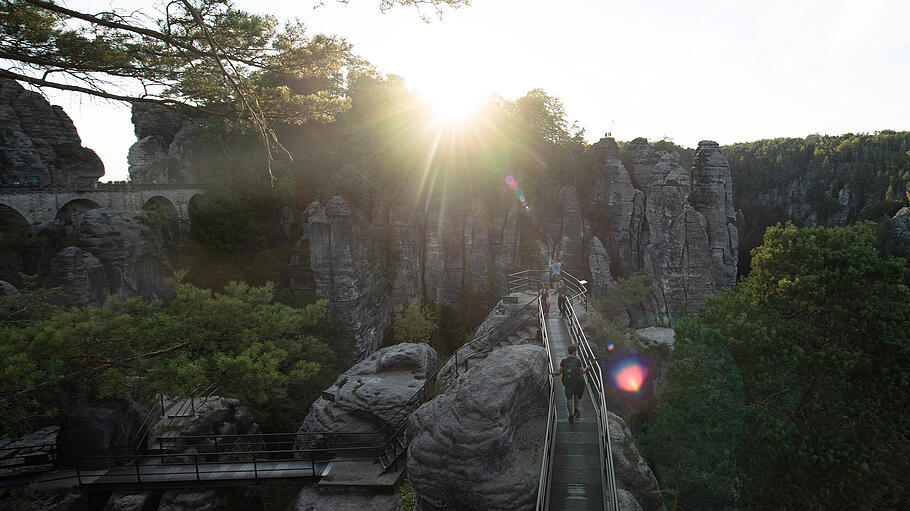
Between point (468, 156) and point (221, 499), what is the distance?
25045mm

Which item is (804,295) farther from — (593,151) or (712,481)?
(593,151)

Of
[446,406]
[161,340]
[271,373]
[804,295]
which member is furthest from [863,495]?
[161,340]

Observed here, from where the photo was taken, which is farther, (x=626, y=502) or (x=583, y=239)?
(x=583, y=239)

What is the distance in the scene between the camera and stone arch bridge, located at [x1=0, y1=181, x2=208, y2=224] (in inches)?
859

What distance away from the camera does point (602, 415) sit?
8.14 metres

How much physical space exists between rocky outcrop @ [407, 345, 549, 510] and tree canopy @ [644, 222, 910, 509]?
5.82 m

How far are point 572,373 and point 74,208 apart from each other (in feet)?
Result: 98.3

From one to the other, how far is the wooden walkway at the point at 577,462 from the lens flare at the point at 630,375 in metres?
6.36

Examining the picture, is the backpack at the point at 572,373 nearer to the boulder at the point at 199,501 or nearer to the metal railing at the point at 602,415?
the metal railing at the point at 602,415

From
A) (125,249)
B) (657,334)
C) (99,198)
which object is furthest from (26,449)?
(657,334)

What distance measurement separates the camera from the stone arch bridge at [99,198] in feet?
71.6

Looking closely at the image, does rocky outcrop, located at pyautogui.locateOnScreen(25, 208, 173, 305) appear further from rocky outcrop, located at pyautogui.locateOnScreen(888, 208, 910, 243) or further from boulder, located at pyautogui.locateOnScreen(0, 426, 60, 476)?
rocky outcrop, located at pyautogui.locateOnScreen(888, 208, 910, 243)

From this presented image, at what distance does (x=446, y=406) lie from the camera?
811cm

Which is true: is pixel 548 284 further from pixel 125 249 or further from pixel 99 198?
pixel 99 198
